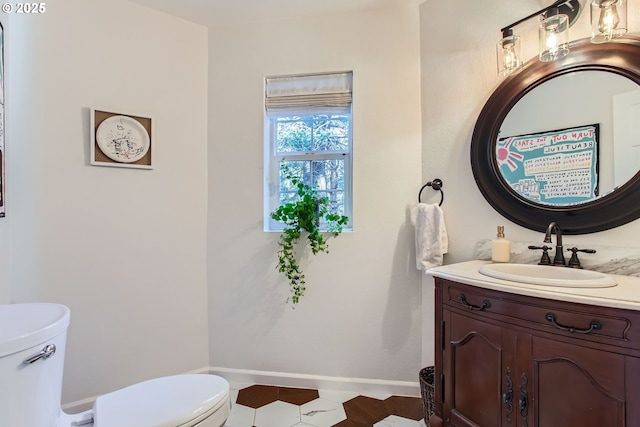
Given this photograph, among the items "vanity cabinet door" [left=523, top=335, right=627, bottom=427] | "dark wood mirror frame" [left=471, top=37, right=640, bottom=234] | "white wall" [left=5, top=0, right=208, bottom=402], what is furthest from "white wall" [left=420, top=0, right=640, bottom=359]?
"white wall" [left=5, top=0, right=208, bottom=402]

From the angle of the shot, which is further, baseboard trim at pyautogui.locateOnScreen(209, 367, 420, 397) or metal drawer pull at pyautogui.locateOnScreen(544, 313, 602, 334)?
baseboard trim at pyautogui.locateOnScreen(209, 367, 420, 397)

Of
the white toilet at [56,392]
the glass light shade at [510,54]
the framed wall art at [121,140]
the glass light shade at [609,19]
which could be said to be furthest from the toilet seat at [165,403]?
the glass light shade at [609,19]

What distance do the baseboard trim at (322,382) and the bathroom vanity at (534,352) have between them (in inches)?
17.3

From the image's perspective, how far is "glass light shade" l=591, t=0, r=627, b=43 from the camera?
1.12 m

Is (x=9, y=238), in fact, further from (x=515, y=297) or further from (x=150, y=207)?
(x=515, y=297)

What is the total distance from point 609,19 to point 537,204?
2.44ft

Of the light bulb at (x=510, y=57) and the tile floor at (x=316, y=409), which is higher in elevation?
the light bulb at (x=510, y=57)

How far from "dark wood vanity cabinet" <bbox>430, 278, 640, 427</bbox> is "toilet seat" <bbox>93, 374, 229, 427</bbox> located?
3.16ft

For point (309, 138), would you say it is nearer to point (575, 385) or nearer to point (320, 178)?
point (320, 178)

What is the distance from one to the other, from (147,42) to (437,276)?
6.85 feet

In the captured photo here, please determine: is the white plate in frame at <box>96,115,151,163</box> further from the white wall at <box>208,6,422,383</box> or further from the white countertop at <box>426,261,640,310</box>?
the white countertop at <box>426,261,640,310</box>

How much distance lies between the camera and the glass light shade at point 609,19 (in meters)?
1.12

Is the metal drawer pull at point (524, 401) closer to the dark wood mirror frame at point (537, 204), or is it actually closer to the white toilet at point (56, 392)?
the dark wood mirror frame at point (537, 204)

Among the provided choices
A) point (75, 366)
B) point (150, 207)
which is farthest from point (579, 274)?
point (75, 366)
